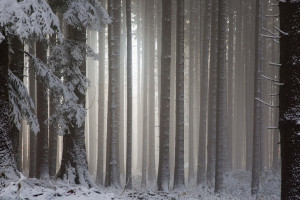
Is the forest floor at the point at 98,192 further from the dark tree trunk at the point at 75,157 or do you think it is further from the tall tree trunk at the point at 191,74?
the tall tree trunk at the point at 191,74

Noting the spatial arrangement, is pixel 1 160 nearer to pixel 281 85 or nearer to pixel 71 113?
pixel 71 113

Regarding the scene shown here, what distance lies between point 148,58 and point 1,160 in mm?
20803

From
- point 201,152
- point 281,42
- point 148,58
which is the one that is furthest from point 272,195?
point 148,58

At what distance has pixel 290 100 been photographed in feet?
15.3

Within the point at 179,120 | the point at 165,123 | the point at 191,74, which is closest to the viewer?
the point at 165,123

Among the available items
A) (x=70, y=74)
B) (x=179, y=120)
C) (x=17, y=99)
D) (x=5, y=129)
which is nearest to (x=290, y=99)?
(x=5, y=129)

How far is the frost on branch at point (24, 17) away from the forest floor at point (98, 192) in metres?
3.01

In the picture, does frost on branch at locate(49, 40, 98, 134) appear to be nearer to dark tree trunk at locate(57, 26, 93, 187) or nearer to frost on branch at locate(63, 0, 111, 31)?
dark tree trunk at locate(57, 26, 93, 187)

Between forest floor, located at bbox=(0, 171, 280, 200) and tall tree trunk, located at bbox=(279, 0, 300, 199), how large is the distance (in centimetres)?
414

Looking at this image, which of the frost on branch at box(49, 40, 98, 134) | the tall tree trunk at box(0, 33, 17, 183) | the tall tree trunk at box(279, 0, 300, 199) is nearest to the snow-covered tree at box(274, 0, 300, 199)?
the tall tree trunk at box(279, 0, 300, 199)

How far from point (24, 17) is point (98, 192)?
4557 millimetres

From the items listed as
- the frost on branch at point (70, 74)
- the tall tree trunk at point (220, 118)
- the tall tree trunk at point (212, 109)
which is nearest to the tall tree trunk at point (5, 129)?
the frost on branch at point (70, 74)

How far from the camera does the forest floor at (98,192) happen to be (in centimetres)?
598

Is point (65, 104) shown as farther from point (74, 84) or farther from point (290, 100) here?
point (290, 100)
